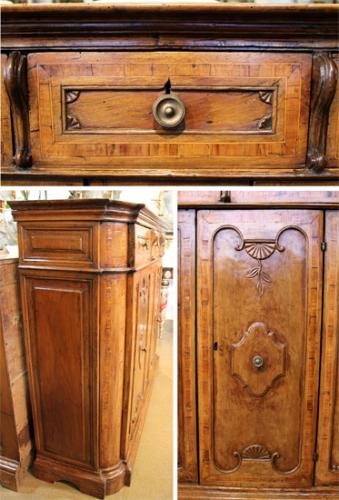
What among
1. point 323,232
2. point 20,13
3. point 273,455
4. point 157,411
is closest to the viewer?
point 20,13

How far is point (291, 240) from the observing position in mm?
975

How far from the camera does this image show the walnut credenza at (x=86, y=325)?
922 mm

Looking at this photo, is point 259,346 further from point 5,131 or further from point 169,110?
point 5,131

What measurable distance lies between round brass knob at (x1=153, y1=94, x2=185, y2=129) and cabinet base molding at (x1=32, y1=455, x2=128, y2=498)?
1.14m

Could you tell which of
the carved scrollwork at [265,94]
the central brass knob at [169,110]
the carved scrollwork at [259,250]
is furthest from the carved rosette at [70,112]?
the carved scrollwork at [259,250]

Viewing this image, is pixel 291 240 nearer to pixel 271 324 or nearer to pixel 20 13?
pixel 271 324

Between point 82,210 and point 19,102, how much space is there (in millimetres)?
310

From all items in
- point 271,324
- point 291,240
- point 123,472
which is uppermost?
point 291,240

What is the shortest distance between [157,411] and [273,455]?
43 centimetres

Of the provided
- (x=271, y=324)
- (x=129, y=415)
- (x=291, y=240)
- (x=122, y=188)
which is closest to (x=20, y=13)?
(x=122, y=188)

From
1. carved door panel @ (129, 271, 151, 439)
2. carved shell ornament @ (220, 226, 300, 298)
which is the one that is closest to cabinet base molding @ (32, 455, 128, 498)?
carved door panel @ (129, 271, 151, 439)

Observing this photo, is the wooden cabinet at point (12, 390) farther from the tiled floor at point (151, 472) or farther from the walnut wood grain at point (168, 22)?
the walnut wood grain at point (168, 22)

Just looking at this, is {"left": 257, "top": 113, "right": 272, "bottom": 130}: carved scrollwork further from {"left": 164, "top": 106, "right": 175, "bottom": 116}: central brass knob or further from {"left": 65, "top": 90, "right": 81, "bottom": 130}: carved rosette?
{"left": 65, "top": 90, "right": 81, "bottom": 130}: carved rosette

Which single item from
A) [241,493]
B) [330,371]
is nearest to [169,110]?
[330,371]
